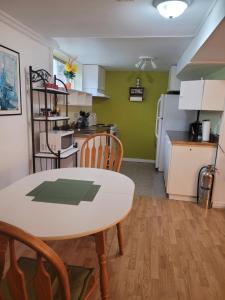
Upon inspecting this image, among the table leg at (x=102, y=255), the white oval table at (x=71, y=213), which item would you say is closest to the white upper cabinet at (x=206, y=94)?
the white oval table at (x=71, y=213)

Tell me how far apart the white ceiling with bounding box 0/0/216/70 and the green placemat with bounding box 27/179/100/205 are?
1467 mm

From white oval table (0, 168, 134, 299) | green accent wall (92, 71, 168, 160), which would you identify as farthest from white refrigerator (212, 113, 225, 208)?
green accent wall (92, 71, 168, 160)

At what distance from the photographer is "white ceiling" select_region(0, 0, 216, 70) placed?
1.89 m

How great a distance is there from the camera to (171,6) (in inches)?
67.6

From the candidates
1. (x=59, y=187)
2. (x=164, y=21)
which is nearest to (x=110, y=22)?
(x=164, y=21)

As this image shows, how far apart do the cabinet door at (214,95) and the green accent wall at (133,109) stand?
8.16 feet

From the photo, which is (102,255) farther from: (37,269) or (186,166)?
(186,166)

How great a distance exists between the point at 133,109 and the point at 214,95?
277 cm

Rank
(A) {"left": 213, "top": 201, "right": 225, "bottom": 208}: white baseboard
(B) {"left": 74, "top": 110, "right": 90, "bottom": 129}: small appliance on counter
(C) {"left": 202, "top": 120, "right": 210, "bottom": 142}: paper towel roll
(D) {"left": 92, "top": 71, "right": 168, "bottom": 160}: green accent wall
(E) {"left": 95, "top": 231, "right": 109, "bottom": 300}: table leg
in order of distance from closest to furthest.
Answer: (E) {"left": 95, "top": 231, "right": 109, "bottom": 300}: table leg, (A) {"left": 213, "top": 201, "right": 225, "bottom": 208}: white baseboard, (C) {"left": 202, "top": 120, "right": 210, "bottom": 142}: paper towel roll, (B) {"left": 74, "top": 110, "right": 90, "bottom": 129}: small appliance on counter, (D) {"left": 92, "top": 71, "right": 168, "bottom": 160}: green accent wall

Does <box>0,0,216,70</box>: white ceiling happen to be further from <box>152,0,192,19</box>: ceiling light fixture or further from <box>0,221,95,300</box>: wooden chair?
<box>0,221,95,300</box>: wooden chair

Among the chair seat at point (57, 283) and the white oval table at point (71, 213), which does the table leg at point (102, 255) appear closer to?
the white oval table at point (71, 213)

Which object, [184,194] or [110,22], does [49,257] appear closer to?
[110,22]

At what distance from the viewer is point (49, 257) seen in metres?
0.66

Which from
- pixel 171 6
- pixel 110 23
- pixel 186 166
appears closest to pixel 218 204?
pixel 186 166
